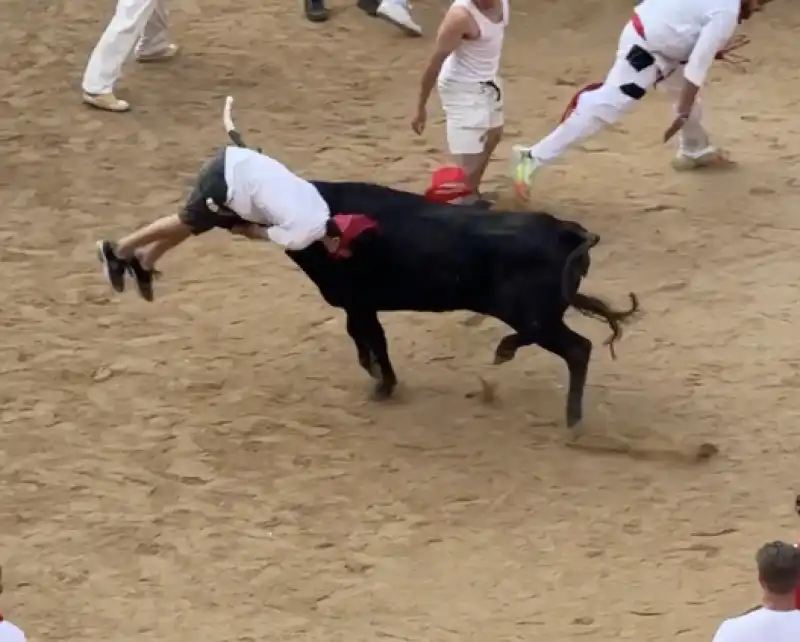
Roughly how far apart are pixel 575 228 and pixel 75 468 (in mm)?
1996

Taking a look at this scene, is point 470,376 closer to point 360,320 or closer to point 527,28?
point 360,320

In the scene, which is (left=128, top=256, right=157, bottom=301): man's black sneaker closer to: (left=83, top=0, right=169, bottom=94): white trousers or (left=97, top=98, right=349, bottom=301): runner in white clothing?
(left=97, top=98, right=349, bottom=301): runner in white clothing

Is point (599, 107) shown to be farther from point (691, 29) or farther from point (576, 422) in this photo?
point (576, 422)

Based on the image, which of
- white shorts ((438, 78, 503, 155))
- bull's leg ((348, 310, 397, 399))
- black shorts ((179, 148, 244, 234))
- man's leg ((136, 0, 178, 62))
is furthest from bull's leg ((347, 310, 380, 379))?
man's leg ((136, 0, 178, 62))

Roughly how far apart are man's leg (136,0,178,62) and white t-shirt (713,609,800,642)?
6.36 m

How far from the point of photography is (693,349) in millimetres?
5957

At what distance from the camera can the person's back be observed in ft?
21.2

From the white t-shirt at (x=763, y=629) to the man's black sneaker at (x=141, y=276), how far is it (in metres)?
2.90

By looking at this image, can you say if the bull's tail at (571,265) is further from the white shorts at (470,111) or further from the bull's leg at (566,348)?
the white shorts at (470,111)

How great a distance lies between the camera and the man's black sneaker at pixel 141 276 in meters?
5.40

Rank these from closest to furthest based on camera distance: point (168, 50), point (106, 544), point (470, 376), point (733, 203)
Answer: point (106, 544), point (470, 376), point (733, 203), point (168, 50)

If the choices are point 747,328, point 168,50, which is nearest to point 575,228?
point 747,328

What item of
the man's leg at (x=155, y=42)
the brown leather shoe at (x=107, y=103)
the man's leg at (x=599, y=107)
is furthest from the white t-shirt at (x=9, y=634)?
the man's leg at (x=155, y=42)

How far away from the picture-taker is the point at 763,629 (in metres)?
3.13
